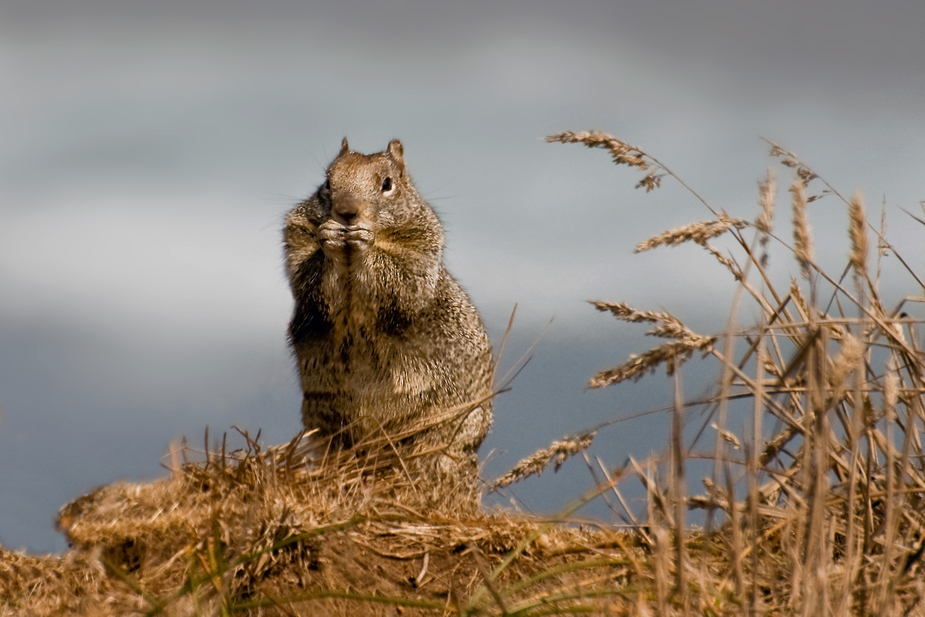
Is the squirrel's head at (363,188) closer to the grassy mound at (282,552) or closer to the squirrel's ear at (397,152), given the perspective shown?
the squirrel's ear at (397,152)

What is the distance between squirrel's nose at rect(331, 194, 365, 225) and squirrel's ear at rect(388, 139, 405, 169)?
0.84 metres

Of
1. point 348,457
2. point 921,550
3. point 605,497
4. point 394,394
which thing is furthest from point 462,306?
point 921,550

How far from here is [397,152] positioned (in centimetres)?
634

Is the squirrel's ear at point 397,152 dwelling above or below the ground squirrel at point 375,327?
above

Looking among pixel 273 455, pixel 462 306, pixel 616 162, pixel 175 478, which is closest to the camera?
pixel 616 162

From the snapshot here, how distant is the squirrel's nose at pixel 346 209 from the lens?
5398 millimetres

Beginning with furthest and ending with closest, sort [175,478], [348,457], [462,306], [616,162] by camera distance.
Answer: [462,306], [348,457], [175,478], [616,162]

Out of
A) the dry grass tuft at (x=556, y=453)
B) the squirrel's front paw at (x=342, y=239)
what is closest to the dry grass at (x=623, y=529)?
the dry grass tuft at (x=556, y=453)

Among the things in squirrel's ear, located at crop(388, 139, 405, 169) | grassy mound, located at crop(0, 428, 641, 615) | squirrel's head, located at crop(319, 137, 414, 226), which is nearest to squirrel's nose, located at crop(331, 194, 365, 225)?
squirrel's head, located at crop(319, 137, 414, 226)

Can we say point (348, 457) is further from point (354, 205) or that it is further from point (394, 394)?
point (354, 205)

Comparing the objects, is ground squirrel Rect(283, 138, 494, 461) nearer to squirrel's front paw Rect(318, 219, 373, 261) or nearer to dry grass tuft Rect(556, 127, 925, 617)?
squirrel's front paw Rect(318, 219, 373, 261)

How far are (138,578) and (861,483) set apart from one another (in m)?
2.81

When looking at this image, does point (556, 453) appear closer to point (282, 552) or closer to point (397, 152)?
point (282, 552)

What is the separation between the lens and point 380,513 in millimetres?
4180
